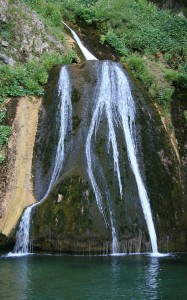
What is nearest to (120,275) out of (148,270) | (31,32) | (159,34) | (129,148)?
(148,270)

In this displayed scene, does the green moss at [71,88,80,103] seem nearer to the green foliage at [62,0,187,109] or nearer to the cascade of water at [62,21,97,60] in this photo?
the green foliage at [62,0,187,109]

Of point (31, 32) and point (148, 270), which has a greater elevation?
point (31, 32)

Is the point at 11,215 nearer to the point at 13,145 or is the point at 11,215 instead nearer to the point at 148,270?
the point at 13,145

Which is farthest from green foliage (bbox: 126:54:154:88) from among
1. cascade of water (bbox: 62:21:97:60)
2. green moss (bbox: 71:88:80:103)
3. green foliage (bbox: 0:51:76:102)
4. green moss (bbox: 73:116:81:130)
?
green moss (bbox: 73:116:81:130)

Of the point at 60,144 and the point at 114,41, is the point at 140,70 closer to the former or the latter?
the point at 114,41

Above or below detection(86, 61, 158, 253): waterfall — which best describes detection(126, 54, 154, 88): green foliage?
above

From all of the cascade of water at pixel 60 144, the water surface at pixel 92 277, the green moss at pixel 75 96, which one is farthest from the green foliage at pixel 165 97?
the water surface at pixel 92 277

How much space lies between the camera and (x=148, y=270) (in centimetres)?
930

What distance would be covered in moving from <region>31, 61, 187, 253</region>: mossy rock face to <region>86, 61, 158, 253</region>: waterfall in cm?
13

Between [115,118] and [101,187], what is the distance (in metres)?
3.03

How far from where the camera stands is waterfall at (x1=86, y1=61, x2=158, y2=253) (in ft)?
40.1

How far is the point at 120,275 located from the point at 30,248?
3478mm

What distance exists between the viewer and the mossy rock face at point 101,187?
11.5m

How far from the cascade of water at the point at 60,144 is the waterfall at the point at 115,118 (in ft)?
3.18
